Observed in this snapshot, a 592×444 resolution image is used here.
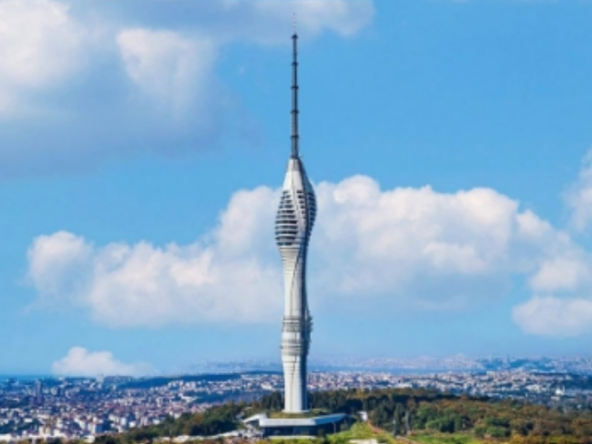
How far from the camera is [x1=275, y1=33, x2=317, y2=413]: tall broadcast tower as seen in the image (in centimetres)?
9288

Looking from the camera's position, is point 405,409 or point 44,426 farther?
point 44,426

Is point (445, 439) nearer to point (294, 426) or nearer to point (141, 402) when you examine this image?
point (294, 426)

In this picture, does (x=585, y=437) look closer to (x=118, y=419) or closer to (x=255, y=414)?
(x=255, y=414)

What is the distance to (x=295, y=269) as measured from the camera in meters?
93.2

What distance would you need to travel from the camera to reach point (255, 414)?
9344 centimetres

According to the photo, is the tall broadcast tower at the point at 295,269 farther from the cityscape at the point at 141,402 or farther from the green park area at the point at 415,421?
the cityscape at the point at 141,402

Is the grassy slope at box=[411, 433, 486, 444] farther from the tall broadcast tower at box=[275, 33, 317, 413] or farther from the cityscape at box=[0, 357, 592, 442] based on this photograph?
the cityscape at box=[0, 357, 592, 442]

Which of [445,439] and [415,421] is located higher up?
[415,421]

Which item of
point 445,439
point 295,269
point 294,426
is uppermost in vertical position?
point 295,269

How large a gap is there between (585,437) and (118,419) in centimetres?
6632

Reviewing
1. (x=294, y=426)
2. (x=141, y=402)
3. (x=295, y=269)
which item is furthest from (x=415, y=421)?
(x=141, y=402)

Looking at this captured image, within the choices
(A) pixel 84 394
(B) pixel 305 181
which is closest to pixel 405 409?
(B) pixel 305 181

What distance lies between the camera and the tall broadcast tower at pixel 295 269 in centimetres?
9288

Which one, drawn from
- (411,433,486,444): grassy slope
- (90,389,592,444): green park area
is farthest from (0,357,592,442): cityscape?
(411,433,486,444): grassy slope
